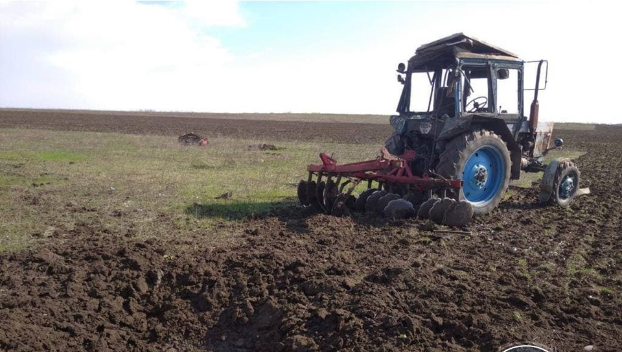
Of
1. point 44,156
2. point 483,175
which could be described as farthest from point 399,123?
point 44,156

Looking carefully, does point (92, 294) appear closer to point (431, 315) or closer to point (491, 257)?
point (431, 315)

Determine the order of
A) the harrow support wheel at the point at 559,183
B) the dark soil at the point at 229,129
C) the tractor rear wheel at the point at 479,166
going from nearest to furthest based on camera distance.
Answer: the tractor rear wheel at the point at 479,166
the harrow support wheel at the point at 559,183
the dark soil at the point at 229,129

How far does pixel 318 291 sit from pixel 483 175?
14.1 ft

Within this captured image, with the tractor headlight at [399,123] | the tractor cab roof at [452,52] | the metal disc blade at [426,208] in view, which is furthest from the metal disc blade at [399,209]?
the tractor cab roof at [452,52]

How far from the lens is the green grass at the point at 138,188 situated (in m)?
7.62

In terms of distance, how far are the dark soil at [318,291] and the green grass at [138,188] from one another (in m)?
0.70

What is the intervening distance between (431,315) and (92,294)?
3.05 m

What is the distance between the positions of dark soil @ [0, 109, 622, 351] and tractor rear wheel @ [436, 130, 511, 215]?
42.1 inches

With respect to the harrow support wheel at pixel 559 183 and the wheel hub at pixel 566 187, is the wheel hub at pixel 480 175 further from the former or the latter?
the wheel hub at pixel 566 187

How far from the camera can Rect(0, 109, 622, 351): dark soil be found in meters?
4.14

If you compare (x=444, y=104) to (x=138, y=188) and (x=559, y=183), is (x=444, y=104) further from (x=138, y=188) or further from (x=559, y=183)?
(x=138, y=188)

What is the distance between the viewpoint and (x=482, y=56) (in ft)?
26.9

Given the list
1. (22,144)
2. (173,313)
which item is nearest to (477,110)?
(173,313)

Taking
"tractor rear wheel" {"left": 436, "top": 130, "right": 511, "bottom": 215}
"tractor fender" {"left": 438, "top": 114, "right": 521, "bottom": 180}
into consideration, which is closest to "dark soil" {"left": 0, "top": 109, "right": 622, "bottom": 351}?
"tractor rear wheel" {"left": 436, "top": 130, "right": 511, "bottom": 215}
